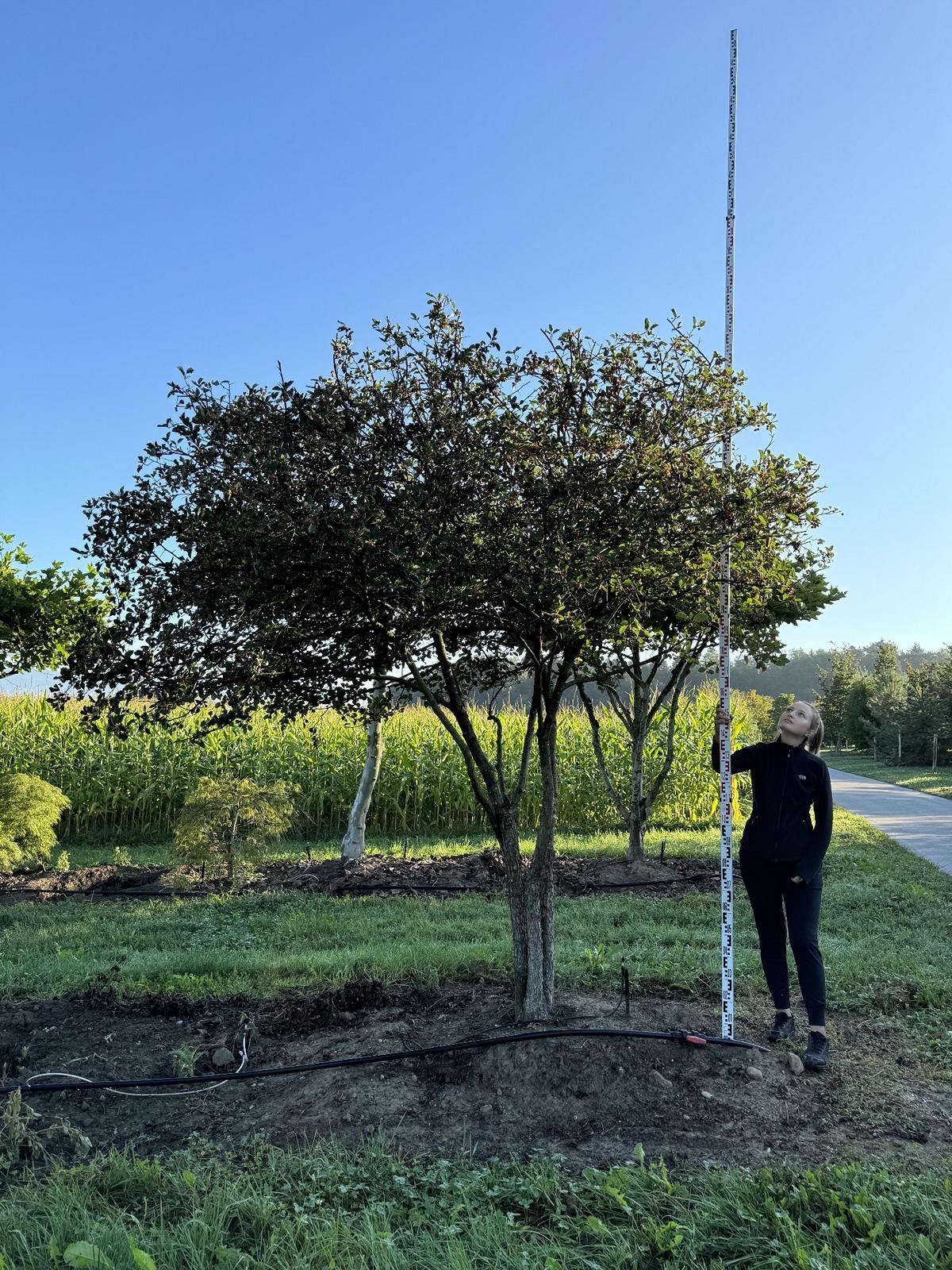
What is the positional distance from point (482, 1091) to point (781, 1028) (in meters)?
1.81

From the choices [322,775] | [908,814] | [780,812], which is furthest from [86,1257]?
[908,814]

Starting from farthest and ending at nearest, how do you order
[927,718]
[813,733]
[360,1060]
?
[927,718] < [813,733] < [360,1060]

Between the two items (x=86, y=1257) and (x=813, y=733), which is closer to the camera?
(x=86, y=1257)

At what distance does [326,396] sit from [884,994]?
5025 millimetres

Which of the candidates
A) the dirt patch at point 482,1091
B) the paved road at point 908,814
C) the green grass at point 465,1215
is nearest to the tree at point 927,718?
the paved road at point 908,814

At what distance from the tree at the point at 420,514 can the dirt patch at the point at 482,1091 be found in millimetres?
1115

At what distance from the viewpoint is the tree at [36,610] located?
9.92 m

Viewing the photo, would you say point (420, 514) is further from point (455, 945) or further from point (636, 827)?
point (636, 827)

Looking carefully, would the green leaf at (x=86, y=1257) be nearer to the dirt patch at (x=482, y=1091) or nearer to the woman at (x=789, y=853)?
the dirt patch at (x=482, y=1091)

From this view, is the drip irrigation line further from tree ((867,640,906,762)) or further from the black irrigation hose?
tree ((867,640,906,762))

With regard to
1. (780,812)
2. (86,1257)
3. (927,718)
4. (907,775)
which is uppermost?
(927,718)

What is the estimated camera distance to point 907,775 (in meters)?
34.1

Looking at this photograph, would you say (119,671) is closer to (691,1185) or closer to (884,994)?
(691,1185)

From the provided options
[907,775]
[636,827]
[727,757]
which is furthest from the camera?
[907,775]
